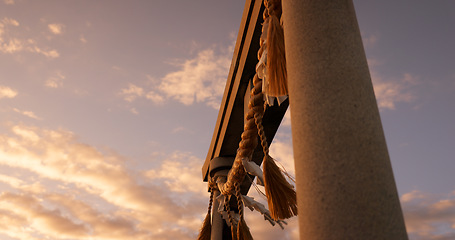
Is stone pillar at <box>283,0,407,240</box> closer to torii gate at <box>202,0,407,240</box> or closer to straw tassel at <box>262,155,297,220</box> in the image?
torii gate at <box>202,0,407,240</box>

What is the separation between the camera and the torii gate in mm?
1590

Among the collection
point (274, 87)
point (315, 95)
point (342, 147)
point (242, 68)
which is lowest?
point (342, 147)

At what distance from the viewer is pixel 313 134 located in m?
1.84

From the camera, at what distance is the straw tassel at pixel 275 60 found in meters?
3.12

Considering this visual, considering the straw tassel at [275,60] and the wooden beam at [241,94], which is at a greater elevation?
the wooden beam at [241,94]

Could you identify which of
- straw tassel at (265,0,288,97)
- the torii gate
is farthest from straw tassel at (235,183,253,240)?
the torii gate

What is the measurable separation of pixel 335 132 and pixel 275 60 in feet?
5.25

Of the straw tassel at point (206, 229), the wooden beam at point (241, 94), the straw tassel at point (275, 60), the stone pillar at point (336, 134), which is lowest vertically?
the stone pillar at point (336, 134)

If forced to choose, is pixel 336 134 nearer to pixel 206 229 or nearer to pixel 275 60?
pixel 275 60

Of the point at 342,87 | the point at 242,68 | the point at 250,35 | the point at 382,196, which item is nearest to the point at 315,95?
the point at 342,87

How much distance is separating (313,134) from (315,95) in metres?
0.24

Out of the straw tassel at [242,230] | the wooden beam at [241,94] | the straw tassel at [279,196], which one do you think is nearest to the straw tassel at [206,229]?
the wooden beam at [241,94]

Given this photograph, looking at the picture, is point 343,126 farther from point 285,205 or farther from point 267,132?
point 267,132

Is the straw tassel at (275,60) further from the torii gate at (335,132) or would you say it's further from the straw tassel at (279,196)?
the straw tassel at (279,196)
